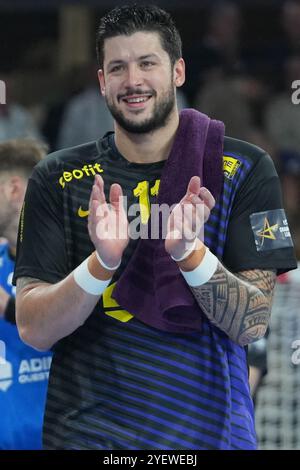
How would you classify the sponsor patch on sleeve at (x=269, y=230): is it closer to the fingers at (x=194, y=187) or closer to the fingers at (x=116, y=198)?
the fingers at (x=194, y=187)

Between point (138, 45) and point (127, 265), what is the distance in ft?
2.25

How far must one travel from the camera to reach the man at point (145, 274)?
3291 millimetres

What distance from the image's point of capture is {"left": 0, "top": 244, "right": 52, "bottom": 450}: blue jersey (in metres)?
4.45

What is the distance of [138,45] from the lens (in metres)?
3.48

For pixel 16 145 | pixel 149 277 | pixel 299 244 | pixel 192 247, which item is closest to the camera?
pixel 192 247

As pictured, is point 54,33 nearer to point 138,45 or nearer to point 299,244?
point 299,244

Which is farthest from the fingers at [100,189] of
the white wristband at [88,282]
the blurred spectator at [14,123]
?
the blurred spectator at [14,123]

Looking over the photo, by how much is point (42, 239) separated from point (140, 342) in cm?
46

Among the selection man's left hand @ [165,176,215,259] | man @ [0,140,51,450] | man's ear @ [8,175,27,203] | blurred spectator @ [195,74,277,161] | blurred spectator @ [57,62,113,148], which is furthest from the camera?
blurred spectator @ [57,62,113,148]

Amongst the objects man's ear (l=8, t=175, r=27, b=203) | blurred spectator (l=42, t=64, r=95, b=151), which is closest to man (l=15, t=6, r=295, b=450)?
man's ear (l=8, t=175, r=27, b=203)

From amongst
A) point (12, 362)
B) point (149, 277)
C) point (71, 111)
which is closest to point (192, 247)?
point (149, 277)

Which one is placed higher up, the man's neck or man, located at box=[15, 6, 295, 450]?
the man's neck

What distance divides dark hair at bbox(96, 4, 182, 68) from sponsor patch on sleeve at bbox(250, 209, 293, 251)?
1.86 feet

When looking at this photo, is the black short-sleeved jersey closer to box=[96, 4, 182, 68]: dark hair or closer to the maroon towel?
the maroon towel
